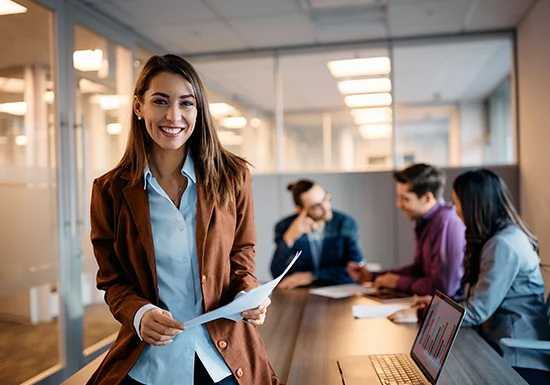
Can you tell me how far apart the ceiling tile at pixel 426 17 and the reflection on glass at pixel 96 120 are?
2185mm

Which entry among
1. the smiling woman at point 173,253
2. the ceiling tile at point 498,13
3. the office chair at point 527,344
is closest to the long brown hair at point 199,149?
the smiling woman at point 173,253

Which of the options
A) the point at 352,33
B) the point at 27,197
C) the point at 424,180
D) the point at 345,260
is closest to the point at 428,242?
the point at 424,180

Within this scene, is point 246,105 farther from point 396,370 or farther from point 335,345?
point 396,370

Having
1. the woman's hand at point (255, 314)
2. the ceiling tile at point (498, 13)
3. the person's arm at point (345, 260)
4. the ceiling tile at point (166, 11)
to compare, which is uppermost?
the ceiling tile at point (498, 13)

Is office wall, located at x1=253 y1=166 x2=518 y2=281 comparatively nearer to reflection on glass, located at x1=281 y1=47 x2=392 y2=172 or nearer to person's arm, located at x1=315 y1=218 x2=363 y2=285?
reflection on glass, located at x1=281 y1=47 x2=392 y2=172

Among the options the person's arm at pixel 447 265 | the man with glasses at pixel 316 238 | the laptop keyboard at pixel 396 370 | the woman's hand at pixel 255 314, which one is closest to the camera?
the woman's hand at pixel 255 314

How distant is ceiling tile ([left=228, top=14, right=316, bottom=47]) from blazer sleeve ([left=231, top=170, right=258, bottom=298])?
3.16 m

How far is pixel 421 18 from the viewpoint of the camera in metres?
4.33

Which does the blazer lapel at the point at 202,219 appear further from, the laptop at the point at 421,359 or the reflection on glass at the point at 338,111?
the reflection on glass at the point at 338,111

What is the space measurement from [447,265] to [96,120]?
277cm

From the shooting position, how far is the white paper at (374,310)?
232 centimetres

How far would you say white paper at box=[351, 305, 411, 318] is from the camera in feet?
7.60

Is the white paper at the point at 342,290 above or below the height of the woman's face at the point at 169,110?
below

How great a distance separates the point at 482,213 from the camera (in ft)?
7.16
